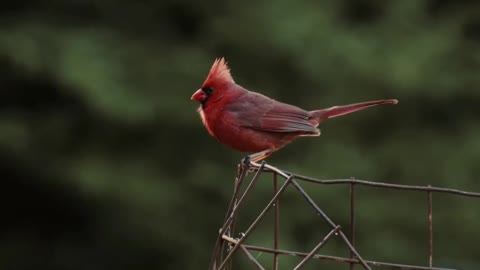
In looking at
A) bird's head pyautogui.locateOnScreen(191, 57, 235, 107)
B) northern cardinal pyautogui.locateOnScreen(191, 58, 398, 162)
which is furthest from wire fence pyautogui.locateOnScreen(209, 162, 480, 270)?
bird's head pyautogui.locateOnScreen(191, 57, 235, 107)

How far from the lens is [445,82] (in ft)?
16.9

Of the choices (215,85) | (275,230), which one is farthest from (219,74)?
(275,230)

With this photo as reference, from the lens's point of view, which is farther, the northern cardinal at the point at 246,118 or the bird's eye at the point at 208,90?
the bird's eye at the point at 208,90

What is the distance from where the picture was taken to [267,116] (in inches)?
112

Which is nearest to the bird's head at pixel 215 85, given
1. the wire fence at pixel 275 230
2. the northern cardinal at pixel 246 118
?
the northern cardinal at pixel 246 118

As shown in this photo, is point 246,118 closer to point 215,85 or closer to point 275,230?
point 215,85

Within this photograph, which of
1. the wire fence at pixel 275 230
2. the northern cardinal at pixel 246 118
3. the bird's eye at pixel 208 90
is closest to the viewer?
the wire fence at pixel 275 230

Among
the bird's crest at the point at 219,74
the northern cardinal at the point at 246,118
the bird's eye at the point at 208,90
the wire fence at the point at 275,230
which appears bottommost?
the wire fence at the point at 275,230

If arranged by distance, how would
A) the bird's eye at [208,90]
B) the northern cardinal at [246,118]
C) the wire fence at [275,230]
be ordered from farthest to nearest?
the bird's eye at [208,90]
the northern cardinal at [246,118]
the wire fence at [275,230]

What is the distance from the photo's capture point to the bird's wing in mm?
2754

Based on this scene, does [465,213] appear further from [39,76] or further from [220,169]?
[39,76]

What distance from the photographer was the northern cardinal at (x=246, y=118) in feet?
8.93

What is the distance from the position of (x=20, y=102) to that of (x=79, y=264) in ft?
3.17

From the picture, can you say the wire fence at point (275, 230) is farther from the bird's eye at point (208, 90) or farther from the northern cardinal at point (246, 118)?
the bird's eye at point (208, 90)
